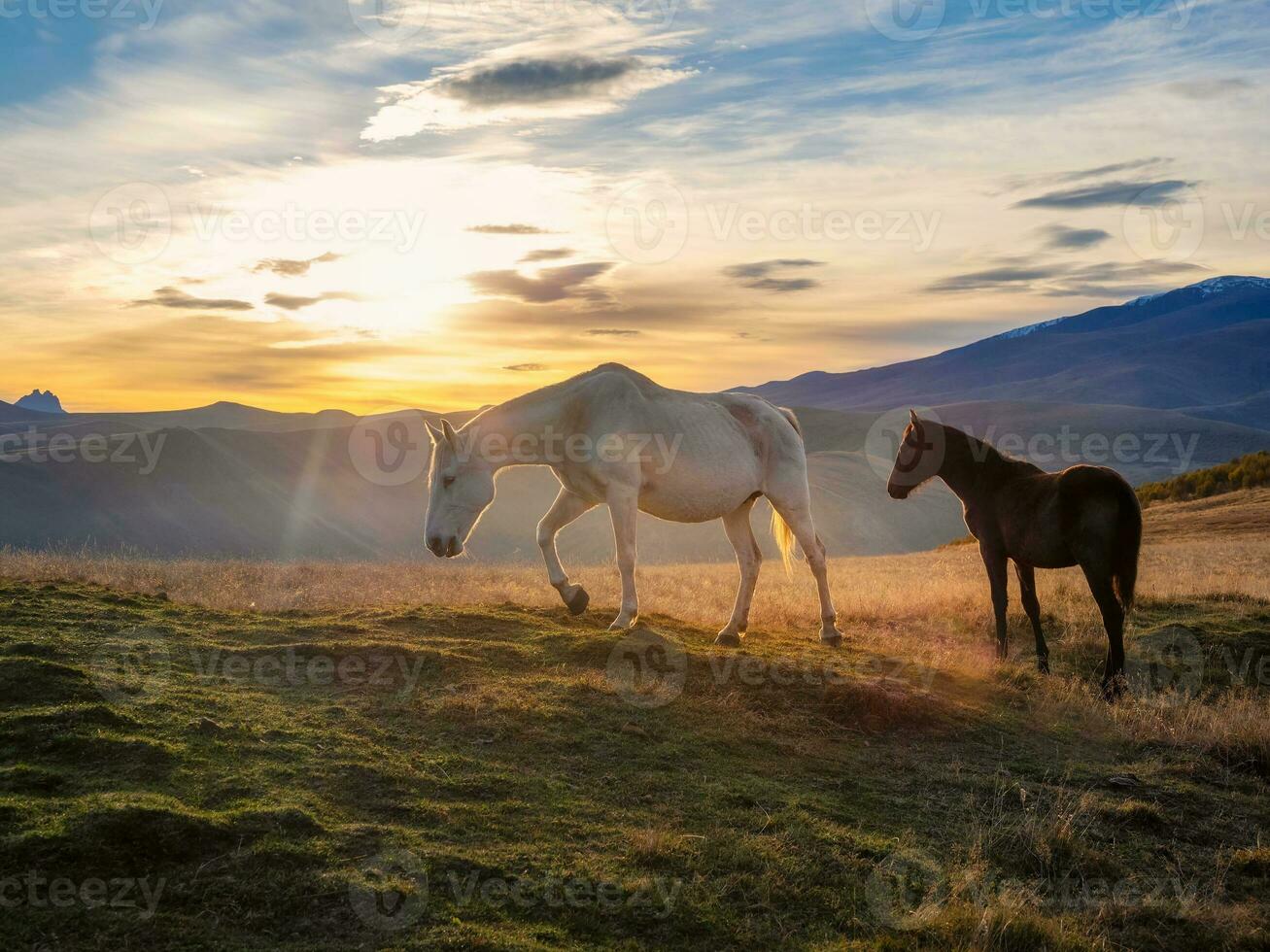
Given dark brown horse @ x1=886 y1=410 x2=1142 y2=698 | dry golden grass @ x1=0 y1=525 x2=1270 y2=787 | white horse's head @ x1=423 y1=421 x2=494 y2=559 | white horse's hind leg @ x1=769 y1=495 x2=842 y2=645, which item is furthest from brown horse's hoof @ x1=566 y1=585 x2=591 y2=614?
dark brown horse @ x1=886 y1=410 x2=1142 y2=698

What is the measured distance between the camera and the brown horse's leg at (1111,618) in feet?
32.1

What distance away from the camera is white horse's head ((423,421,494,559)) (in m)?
9.77

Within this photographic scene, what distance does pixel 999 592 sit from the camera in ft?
36.7

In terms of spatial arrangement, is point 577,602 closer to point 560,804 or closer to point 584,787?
point 584,787

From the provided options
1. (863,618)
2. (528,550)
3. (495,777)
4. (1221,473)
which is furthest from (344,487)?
(495,777)

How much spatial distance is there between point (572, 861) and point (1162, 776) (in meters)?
5.03

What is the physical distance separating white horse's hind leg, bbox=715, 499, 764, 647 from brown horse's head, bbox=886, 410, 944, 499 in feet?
6.20

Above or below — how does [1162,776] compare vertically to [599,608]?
below

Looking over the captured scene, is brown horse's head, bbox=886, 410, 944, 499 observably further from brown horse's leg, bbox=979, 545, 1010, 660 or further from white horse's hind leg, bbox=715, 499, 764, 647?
white horse's hind leg, bbox=715, 499, 764, 647

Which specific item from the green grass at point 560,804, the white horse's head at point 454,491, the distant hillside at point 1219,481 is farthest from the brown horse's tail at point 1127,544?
the distant hillside at point 1219,481

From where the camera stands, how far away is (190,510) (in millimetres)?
83062

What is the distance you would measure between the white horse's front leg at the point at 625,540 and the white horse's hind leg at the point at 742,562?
105 centimetres

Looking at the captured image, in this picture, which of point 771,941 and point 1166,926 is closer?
point 771,941

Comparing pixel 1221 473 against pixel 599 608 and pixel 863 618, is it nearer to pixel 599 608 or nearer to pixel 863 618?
pixel 863 618
